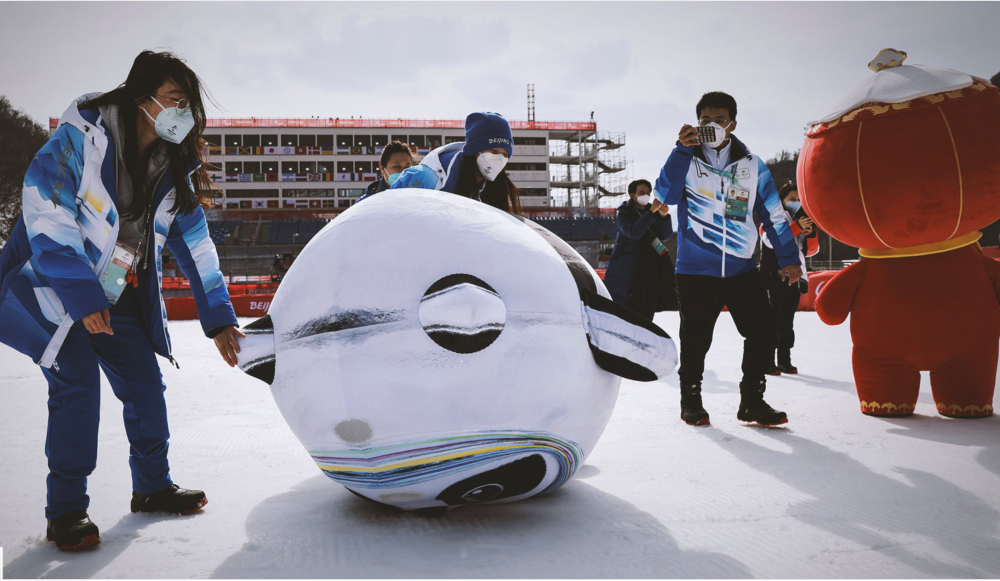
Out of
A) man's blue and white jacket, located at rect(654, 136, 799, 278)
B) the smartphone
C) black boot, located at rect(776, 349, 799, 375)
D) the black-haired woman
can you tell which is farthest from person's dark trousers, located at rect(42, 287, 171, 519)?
black boot, located at rect(776, 349, 799, 375)

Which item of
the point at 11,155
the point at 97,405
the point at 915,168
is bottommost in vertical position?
the point at 97,405

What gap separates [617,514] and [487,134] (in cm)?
192

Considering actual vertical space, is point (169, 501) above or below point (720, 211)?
below

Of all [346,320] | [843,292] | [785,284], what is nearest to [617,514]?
[346,320]

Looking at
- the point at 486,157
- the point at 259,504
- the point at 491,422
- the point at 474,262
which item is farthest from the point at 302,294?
the point at 486,157

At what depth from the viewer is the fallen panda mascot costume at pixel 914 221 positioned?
387cm

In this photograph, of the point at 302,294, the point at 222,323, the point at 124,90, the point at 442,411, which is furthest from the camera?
the point at 222,323

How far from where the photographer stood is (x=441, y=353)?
6.66ft

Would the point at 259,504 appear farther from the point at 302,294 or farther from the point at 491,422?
the point at 491,422

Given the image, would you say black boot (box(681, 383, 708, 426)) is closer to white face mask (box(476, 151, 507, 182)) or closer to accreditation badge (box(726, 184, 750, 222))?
accreditation badge (box(726, 184, 750, 222))

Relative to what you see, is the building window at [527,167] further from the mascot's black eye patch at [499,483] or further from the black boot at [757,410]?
the mascot's black eye patch at [499,483]

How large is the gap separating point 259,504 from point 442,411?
1261mm

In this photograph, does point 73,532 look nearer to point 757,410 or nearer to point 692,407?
point 692,407

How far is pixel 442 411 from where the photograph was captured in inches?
79.9
